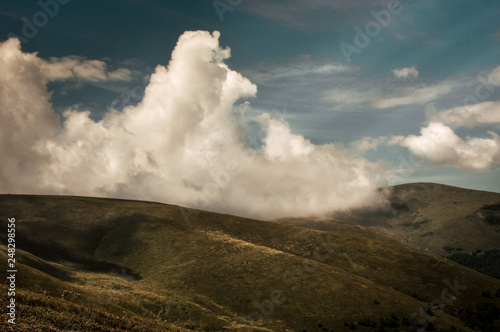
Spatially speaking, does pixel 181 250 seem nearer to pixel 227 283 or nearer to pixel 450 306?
pixel 227 283

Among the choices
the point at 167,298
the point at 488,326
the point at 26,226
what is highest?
the point at 26,226

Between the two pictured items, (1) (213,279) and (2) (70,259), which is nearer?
(1) (213,279)

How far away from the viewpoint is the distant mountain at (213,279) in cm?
4397

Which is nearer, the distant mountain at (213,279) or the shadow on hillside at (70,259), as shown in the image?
the distant mountain at (213,279)

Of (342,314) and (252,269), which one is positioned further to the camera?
(252,269)

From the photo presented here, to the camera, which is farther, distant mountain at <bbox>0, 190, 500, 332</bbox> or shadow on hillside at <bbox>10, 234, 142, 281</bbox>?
shadow on hillside at <bbox>10, 234, 142, 281</bbox>

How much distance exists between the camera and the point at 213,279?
234 feet

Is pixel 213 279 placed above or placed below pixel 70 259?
below

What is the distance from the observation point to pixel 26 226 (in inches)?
3841

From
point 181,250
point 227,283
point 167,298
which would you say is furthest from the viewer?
point 181,250

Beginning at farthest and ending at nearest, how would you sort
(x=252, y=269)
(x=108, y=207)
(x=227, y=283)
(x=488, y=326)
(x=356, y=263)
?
(x=108, y=207), (x=356, y=263), (x=252, y=269), (x=227, y=283), (x=488, y=326)

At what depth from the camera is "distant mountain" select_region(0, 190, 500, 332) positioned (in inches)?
1731

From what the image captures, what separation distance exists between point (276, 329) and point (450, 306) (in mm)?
44271

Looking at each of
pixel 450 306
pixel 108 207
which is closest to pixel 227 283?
pixel 450 306
